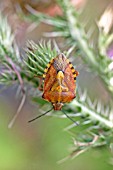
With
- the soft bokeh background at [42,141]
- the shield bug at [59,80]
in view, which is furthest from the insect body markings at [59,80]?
the soft bokeh background at [42,141]

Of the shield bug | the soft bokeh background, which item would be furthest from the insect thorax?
the soft bokeh background

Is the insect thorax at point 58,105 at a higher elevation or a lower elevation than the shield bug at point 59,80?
lower

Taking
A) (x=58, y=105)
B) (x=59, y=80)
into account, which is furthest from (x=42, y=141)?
(x=59, y=80)

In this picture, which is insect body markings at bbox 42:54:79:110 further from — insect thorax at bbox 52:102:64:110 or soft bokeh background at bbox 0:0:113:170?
soft bokeh background at bbox 0:0:113:170

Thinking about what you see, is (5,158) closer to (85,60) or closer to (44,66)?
(85,60)

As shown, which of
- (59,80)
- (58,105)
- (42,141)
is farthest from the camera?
(42,141)

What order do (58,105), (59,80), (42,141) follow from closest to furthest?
(59,80), (58,105), (42,141)

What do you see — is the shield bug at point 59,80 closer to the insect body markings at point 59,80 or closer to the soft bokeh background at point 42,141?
the insect body markings at point 59,80

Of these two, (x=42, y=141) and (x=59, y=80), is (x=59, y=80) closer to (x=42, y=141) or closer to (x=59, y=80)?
(x=59, y=80)

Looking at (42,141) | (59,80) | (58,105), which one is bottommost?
(42,141)
